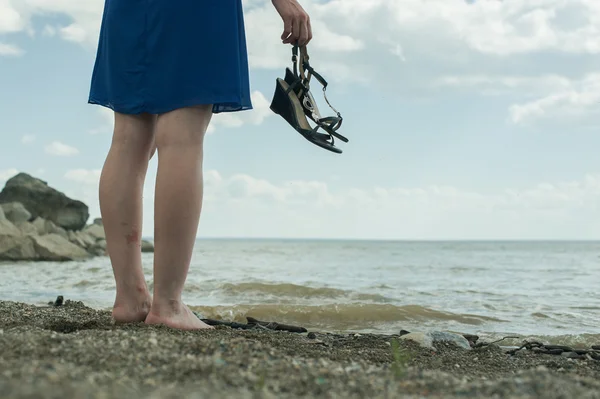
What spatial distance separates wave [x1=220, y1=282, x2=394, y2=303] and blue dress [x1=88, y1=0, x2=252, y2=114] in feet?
14.2

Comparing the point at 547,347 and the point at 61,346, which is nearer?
the point at 61,346

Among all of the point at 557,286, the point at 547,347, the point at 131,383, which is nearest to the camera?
the point at 131,383

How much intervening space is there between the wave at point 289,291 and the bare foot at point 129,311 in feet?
13.3

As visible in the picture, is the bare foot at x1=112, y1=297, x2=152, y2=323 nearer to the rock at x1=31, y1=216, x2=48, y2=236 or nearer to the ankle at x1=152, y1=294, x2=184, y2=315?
the ankle at x1=152, y1=294, x2=184, y2=315

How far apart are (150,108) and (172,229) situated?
18.5 inches

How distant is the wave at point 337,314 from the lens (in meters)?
4.84

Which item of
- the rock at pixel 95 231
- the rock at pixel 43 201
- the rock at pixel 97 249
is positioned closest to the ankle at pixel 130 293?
the rock at pixel 97 249

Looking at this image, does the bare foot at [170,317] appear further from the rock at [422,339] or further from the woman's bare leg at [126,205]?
the rock at [422,339]

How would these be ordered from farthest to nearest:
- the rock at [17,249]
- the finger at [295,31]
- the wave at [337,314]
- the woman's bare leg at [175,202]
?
the rock at [17,249] < the wave at [337,314] < the finger at [295,31] < the woman's bare leg at [175,202]

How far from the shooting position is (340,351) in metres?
2.46

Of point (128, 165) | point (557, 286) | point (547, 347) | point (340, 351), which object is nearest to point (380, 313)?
point (547, 347)

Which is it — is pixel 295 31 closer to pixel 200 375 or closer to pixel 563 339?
pixel 200 375

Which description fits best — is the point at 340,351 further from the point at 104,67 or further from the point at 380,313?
the point at 380,313

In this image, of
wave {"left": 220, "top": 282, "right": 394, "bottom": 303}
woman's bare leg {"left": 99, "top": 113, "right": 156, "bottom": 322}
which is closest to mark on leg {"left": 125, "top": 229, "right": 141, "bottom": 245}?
woman's bare leg {"left": 99, "top": 113, "right": 156, "bottom": 322}
